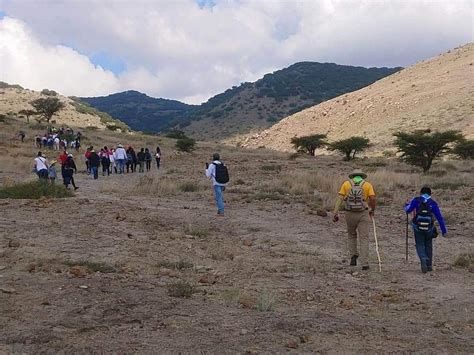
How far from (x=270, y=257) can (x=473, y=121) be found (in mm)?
48078

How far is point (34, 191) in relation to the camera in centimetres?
1639

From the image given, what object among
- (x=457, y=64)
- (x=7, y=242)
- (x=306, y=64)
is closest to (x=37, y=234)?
(x=7, y=242)

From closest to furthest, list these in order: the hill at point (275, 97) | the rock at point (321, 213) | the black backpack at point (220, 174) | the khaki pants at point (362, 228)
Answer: the khaki pants at point (362, 228)
the black backpack at point (220, 174)
the rock at point (321, 213)
the hill at point (275, 97)

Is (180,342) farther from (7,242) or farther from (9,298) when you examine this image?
(7,242)

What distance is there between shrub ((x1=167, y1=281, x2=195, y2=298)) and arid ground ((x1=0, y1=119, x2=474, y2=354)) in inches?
1.0

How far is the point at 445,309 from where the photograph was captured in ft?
22.4

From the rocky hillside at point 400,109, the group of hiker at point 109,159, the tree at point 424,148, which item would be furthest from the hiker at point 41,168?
the rocky hillside at point 400,109

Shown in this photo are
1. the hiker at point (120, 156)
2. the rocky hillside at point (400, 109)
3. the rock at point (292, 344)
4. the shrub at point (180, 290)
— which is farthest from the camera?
the rocky hillside at point (400, 109)

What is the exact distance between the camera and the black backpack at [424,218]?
28.8ft

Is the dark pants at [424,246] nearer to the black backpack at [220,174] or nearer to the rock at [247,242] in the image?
the rock at [247,242]

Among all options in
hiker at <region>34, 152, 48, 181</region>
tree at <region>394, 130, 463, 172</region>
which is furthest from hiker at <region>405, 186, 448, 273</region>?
tree at <region>394, 130, 463, 172</region>

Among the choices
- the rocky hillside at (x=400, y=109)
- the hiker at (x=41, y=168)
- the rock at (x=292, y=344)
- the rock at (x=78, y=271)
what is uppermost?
the rocky hillside at (x=400, y=109)

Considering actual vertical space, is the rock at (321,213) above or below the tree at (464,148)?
below

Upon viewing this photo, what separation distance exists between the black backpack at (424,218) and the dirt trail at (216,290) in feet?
2.41
